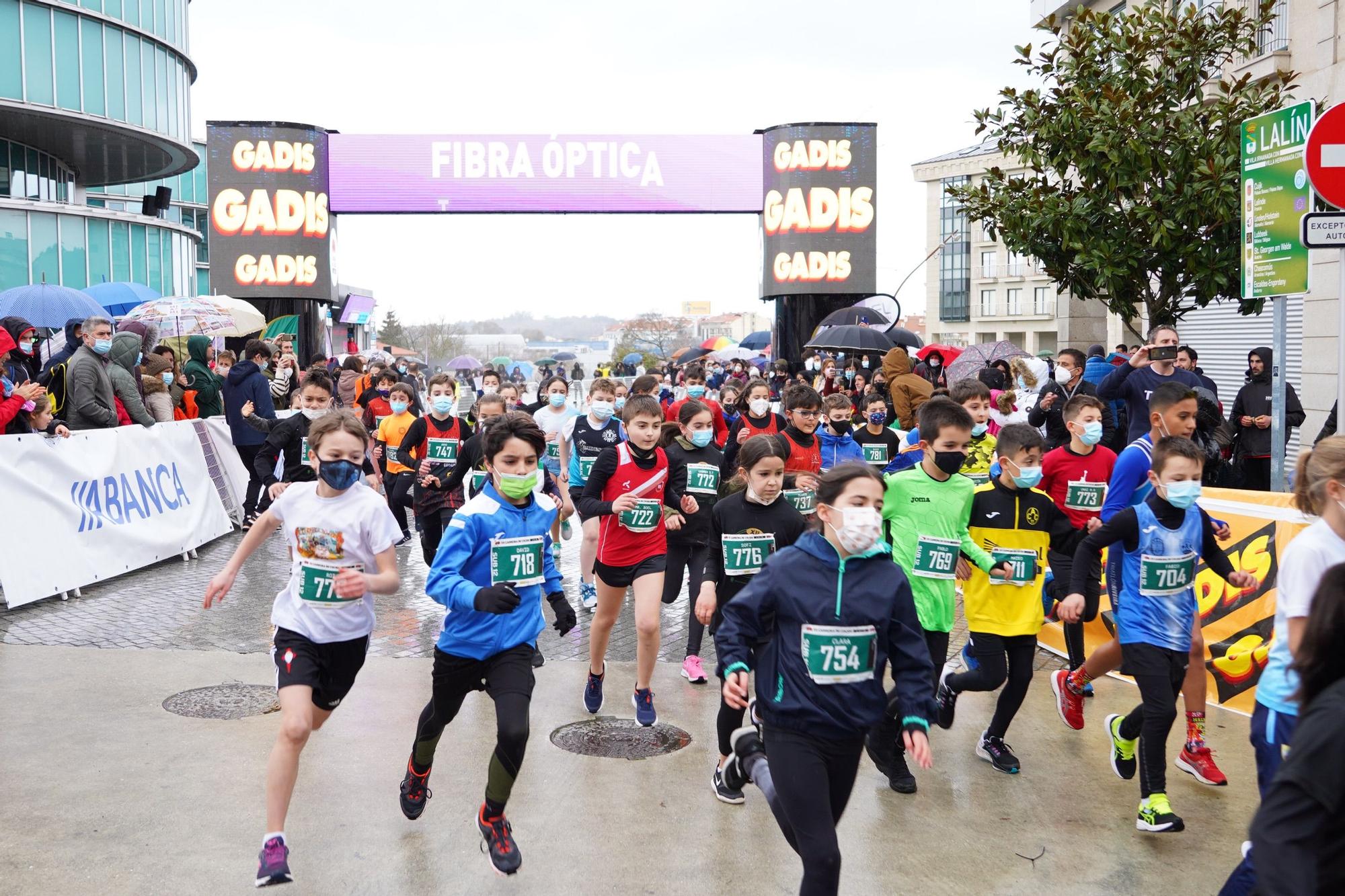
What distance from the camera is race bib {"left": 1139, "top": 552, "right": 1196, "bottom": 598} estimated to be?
5207 mm

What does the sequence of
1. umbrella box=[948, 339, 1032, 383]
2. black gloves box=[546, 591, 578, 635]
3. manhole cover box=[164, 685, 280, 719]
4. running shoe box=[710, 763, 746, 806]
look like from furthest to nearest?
1. umbrella box=[948, 339, 1032, 383]
2. manhole cover box=[164, 685, 280, 719]
3. running shoe box=[710, 763, 746, 806]
4. black gloves box=[546, 591, 578, 635]

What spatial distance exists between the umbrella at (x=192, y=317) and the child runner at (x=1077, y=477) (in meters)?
14.2

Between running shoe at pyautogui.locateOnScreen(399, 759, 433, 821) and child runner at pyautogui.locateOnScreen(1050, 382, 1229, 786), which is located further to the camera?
child runner at pyautogui.locateOnScreen(1050, 382, 1229, 786)

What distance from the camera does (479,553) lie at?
487 cm

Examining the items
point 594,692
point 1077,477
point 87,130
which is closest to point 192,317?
point 594,692

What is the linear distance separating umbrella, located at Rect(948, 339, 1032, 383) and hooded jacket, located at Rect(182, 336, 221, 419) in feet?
30.8

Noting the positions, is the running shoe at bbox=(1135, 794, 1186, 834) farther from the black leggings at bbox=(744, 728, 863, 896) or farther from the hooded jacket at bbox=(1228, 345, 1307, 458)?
the hooded jacket at bbox=(1228, 345, 1307, 458)

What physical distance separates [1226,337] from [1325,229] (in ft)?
43.8

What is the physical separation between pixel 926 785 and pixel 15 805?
417 centimetres

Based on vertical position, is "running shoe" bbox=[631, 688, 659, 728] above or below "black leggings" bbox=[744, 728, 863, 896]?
below

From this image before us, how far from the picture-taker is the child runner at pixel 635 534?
6586mm

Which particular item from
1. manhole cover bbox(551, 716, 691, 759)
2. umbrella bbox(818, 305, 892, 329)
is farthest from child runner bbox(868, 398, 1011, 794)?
umbrella bbox(818, 305, 892, 329)

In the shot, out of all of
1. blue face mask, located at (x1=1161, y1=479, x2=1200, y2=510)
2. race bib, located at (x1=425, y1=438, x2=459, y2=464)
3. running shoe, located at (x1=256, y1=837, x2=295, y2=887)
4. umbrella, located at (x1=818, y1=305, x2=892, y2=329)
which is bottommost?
running shoe, located at (x1=256, y1=837, x2=295, y2=887)

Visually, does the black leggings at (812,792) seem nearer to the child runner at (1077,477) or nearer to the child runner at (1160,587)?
the child runner at (1160,587)
